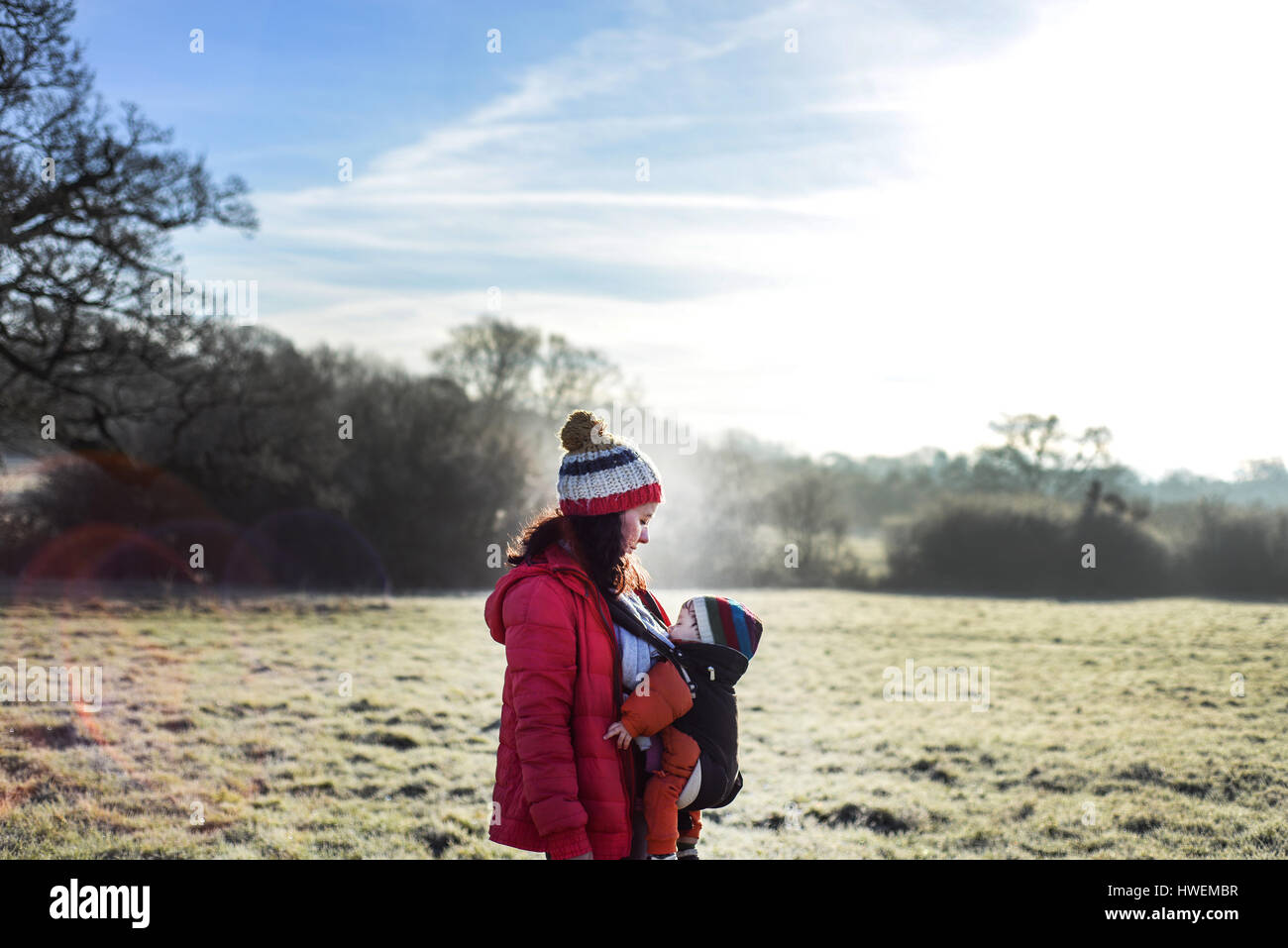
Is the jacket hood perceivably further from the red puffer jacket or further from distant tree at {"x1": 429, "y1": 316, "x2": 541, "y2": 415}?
distant tree at {"x1": 429, "y1": 316, "x2": 541, "y2": 415}

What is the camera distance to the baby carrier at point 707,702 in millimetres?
2490

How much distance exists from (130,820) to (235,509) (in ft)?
62.4

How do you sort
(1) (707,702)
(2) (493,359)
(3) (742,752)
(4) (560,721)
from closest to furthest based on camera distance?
1. (4) (560,721)
2. (1) (707,702)
3. (3) (742,752)
4. (2) (493,359)

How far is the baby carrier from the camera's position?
2.49 metres

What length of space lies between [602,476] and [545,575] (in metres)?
0.34

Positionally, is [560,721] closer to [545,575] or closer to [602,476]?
[545,575]

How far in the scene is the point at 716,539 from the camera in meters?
30.4

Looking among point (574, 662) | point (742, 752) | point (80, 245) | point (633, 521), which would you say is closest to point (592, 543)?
point (633, 521)

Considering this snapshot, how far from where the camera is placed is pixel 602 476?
2.53 m

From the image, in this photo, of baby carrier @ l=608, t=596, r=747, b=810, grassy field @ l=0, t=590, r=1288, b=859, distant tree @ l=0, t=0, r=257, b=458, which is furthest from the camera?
distant tree @ l=0, t=0, r=257, b=458

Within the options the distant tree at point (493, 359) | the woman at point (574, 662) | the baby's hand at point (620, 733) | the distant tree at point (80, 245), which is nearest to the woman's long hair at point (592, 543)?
the woman at point (574, 662)

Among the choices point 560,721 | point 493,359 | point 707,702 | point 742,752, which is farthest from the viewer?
point 493,359

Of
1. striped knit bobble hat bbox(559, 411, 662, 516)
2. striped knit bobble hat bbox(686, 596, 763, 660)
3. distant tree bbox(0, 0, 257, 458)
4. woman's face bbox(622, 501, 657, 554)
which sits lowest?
striped knit bobble hat bbox(686, 596, 763, 660)

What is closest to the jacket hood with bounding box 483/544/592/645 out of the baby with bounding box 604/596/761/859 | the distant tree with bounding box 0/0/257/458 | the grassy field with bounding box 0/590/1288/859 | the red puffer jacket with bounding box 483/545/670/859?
the red puffer jacket with bounding box 483/545/670/859
